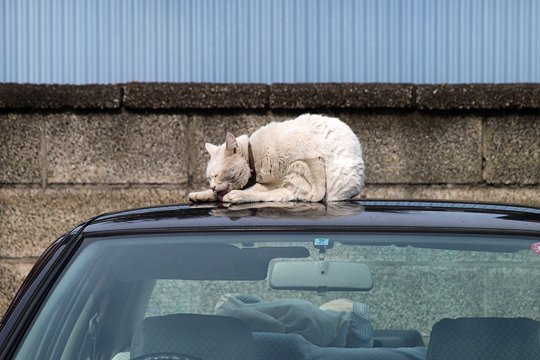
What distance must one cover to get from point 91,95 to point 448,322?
4226 mm

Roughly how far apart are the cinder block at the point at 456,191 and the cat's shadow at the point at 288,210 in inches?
129

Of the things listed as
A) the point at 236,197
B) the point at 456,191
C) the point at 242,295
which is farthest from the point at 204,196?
the point at 456,191

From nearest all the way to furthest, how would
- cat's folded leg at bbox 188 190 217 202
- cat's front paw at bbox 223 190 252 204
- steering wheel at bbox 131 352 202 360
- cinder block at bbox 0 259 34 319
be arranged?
steering wheel at bbox 131 352 202 360
cat's front paw at bbox 223 190 252 204
cat's folded leg at bbox 188 190 217 202
cinder block at bbox 0 259 34 319

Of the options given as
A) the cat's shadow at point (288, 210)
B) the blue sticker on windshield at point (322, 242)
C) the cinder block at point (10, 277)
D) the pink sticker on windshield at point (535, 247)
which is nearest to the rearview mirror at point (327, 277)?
the cat's shadow at point (288, 210)

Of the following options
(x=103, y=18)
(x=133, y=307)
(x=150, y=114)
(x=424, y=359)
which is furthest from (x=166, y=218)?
(x=103, y=18)

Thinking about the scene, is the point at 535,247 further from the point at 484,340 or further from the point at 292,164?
the point at 292,164

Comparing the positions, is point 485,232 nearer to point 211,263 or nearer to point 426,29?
point 211,263

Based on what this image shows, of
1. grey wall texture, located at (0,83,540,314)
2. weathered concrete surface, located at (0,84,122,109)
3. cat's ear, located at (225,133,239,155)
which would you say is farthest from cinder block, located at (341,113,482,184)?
cat's ear, located at (225,133,239,155)

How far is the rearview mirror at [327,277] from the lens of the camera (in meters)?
2.94

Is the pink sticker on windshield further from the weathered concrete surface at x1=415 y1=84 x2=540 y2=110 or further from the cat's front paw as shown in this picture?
the weathered concrete surface at x1=415 y1=84 x2=540 y2=110

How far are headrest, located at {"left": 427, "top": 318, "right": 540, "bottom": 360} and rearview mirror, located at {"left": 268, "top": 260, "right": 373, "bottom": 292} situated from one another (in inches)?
13.7

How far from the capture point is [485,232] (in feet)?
8.80

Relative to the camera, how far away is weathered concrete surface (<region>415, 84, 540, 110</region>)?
647 cm

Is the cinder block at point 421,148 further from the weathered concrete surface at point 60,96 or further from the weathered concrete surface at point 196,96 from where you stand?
the weathered concrete surface at point 60,96
